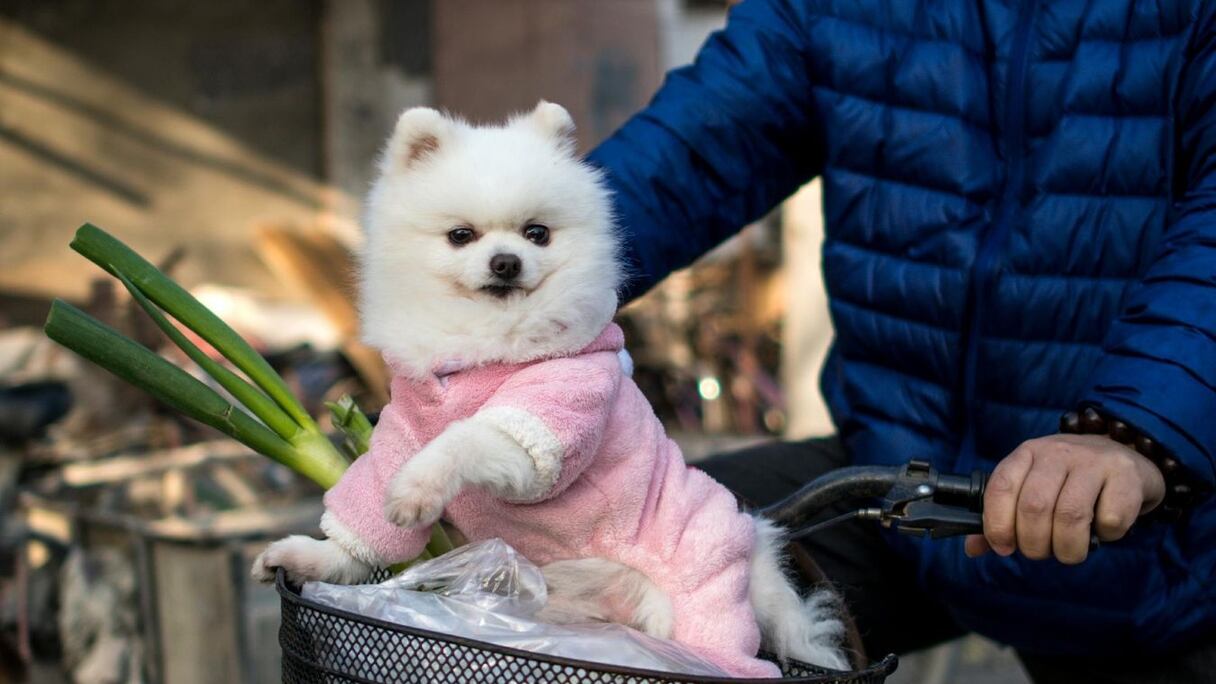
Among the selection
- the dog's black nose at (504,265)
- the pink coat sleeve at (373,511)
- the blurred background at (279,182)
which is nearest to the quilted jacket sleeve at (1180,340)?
the dog's black nose at (504,265)

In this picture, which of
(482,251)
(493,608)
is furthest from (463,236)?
(493,608)

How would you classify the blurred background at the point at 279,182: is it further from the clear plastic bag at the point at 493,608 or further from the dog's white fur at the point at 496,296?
the clear plastic bag at the point at 493,608

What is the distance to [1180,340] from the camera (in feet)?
5.06

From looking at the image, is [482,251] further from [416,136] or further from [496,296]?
[416,136]

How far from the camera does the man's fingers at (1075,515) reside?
1.40 meters

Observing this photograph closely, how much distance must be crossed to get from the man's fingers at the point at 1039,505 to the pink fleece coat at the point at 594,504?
310 mm

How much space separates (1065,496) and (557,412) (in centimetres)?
54

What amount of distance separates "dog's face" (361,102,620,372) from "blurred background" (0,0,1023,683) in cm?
375

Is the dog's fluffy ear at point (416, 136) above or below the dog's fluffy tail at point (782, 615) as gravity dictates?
above

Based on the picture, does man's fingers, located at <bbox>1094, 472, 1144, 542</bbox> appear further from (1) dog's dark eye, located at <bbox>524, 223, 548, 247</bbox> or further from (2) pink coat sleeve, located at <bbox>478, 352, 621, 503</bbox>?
(1) dog's dark eye, located at <bbox>524, 223, 548, 247</bbox>

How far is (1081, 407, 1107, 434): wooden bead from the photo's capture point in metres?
1.50

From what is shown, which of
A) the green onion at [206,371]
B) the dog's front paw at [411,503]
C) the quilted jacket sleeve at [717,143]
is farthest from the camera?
the quilted jacket sleeve at [717,143]

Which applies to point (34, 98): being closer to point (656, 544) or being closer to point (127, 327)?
point (127, 327)

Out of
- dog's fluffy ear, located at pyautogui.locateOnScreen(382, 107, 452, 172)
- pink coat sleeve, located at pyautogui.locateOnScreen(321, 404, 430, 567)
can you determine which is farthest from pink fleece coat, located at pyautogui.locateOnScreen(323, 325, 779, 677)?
dog's fluffy ear, located at pyautogui.locateOnScreen(382, 107, 452, 172)
